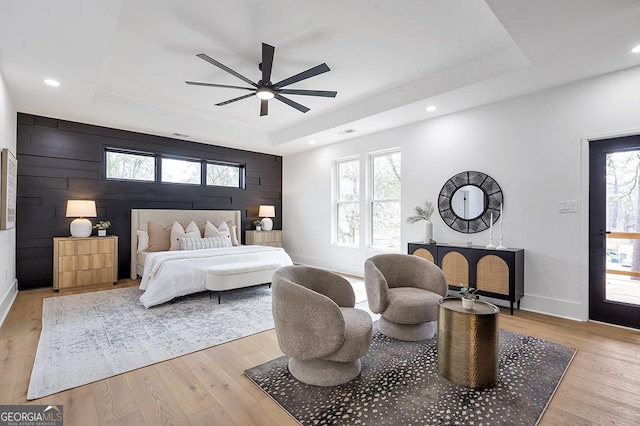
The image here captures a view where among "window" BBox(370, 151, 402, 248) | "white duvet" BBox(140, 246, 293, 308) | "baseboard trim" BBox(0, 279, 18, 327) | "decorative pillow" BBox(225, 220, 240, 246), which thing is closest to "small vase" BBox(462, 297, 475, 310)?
"window" BBox(370, 151, 402, 248)

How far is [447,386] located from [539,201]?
2.81m

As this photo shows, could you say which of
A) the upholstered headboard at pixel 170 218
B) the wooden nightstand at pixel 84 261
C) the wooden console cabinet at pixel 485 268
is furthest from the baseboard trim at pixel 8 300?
the wooden console cabinet at pixel 485 268

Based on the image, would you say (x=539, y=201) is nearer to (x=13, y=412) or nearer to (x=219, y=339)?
(x=219, y=339)

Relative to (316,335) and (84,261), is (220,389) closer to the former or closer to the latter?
(316,335)

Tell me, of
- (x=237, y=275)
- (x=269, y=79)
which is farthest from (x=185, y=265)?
(x=269, y=79)

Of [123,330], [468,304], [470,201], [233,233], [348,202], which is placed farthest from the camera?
[233,233]

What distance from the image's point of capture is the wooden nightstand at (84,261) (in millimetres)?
4598

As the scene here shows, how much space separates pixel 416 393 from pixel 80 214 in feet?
17.5

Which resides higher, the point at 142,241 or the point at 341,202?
the point at 341,202

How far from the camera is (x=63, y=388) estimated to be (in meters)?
2.07

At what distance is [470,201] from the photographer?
4.36 meters

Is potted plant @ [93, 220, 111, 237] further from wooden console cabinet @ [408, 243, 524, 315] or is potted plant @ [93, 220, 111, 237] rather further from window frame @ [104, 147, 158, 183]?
wooden console cabinet @ [408, 243, 524, 315]

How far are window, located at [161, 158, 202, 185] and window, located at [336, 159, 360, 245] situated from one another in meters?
2.98

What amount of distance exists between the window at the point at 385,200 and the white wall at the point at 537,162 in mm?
294
